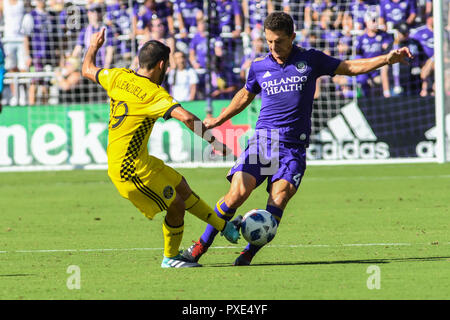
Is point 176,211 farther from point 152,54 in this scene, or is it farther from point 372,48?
point 372,48

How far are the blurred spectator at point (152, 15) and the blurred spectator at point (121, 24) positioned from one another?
0.79 ft

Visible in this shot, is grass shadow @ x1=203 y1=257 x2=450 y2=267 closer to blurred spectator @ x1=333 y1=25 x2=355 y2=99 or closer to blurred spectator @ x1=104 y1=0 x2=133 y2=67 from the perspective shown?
blurred spectator @ x1=333 y1=25 x2=355 y2=99

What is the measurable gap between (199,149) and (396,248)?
1139 cm

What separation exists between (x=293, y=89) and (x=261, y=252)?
1699 millimetres

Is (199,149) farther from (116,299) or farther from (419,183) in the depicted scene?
(116,299)

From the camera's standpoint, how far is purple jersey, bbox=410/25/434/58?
20438mm

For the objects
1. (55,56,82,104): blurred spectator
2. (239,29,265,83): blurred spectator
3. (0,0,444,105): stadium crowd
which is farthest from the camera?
(55,56,82,104): blurred spectator

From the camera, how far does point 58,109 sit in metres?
21.0

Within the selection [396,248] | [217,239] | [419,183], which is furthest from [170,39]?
[396,248]

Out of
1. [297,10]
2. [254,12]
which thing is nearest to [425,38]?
[297,10]

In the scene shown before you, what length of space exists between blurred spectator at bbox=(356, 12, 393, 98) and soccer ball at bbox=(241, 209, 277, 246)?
40.6 feet

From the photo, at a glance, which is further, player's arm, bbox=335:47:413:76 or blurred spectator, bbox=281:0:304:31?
blurred spectator, bbox=281:0:304:31
